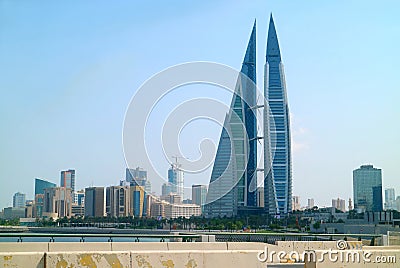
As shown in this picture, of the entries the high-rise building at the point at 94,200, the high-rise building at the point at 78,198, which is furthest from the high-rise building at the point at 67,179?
the high-rise building at the point at 94,200

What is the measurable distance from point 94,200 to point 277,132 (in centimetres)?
4327

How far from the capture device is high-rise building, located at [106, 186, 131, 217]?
123m

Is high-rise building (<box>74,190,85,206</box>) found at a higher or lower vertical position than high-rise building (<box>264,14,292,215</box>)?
lower

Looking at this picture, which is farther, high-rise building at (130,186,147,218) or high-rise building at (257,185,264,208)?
high-rise building at (257,185,264,208)

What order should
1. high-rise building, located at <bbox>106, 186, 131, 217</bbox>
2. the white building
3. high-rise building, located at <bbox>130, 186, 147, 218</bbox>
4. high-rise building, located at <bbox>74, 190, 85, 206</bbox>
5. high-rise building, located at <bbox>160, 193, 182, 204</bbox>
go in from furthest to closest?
high-rise building, located at <bbox>74, 190, 85, 206</bbox>
high-rise building, located at <bbox>106, 186, 131, 217</bbox>
high-rise building, located at <bbox>130, 186, 147, 218</bbox>
the white building
high-rise building, located at <bbox>160, 193, 182, 204</bbox>

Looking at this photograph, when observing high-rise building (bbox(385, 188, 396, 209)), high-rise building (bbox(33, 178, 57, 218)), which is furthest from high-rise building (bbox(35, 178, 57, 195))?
high-rise building (bbox(385, 188, 396, 209))

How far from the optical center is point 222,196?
4968 inches

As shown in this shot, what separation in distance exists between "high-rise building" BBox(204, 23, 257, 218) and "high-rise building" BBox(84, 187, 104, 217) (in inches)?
912

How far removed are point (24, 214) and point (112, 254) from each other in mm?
124787

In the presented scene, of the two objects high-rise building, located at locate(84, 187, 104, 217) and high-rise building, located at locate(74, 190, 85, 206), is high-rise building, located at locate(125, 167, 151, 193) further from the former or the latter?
high-rise building, located at locate(74, 190, 85, 206)

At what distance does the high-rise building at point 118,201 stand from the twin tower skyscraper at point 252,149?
15951 mm

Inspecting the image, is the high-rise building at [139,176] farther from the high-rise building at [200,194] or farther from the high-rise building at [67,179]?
the high-rise building at [67,179]

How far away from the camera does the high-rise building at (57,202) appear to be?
13712cm

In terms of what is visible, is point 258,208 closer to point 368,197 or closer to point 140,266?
point 368,197
